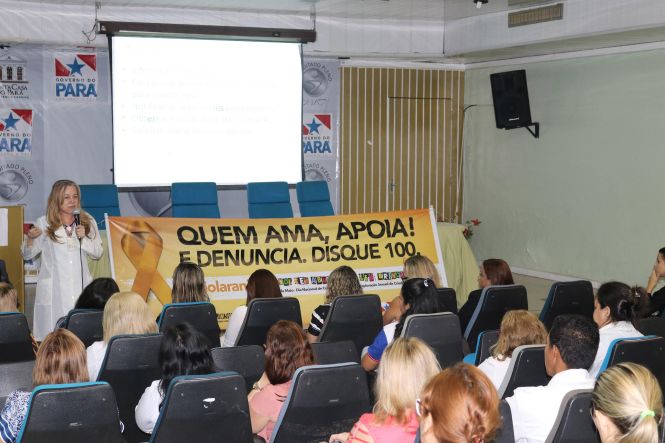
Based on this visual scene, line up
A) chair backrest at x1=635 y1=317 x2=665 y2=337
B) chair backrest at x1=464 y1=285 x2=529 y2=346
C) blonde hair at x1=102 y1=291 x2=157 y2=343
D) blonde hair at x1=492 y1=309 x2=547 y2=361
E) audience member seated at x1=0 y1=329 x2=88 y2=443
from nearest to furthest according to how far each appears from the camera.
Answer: audience member seated at x1=0 y1=329 x2=88 y2=443, blonde hair at x1=492 y1=309 x2=547 y2=361, blonde hair at x1=102 y1=291 x2=157 y2=343, chair backrest at x1=635 y1=317 x2=665 y2=337, chair backrest at x1=464 y1=285 x2=529 y2=346

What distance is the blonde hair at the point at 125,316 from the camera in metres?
4.10

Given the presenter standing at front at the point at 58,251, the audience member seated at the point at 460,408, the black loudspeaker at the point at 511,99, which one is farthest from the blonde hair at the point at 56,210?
the black loudspeaker at the point at 511,99

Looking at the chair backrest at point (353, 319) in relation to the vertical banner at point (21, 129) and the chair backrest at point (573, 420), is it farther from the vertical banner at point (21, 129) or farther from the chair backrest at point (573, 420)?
the vertical banner at point (21, 129)

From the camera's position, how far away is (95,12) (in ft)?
32.4

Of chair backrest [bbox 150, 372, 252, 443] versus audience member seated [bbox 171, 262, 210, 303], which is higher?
audience member seated [bbox 171, 262, 210, 303]

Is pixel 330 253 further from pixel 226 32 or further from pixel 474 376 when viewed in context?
pixel 474 376

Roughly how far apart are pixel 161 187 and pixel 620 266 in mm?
5579

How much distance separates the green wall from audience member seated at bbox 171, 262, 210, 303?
6.16 m

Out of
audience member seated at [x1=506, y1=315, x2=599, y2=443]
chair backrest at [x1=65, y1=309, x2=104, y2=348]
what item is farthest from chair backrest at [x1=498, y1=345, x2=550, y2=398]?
chair backrest at [x1=65, y1=309, x2=104, y2=348]

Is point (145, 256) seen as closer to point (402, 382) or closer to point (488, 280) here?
point (488, 280)

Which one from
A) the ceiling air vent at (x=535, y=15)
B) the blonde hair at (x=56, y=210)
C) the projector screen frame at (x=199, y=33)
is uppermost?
the ceiling air vent at (x=535, y=15)

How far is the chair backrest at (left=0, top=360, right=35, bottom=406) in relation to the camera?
156 inches

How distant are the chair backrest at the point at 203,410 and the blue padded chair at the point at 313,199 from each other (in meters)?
6.71

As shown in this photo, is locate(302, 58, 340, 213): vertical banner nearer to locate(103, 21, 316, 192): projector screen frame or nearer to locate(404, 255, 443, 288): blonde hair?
locate(103, 21, 316, 192): projector screen frame
